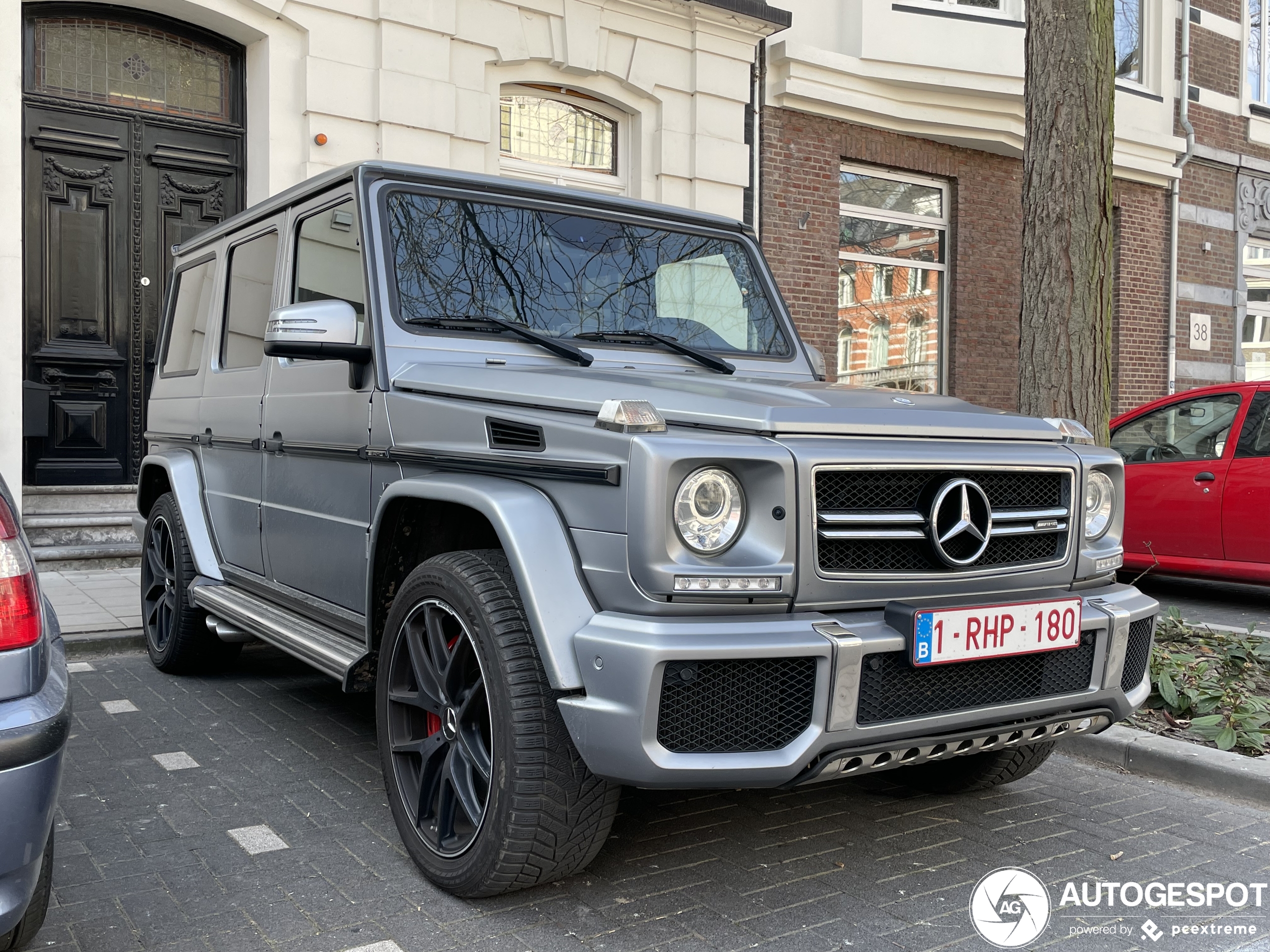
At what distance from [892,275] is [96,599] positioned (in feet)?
30.4

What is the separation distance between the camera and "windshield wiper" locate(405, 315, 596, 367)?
11.8ft

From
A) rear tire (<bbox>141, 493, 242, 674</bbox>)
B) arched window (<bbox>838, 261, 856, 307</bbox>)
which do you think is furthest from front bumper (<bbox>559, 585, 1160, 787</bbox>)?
arched window (<bbox>838, 261, 856, 307</bbox>)

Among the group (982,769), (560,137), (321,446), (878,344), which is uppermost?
(560,137)

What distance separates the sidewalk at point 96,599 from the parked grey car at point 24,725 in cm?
406

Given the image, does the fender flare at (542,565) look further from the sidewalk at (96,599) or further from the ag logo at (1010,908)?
the sidewalk at (96,599)

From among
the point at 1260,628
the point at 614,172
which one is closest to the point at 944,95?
the point at 614,172

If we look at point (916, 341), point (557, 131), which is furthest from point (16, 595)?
point (916, 341)

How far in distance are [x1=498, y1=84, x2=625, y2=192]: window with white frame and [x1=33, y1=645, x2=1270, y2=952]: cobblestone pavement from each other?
731 cm

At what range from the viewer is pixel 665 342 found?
395 centimetres

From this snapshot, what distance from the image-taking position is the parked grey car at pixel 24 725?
208 cm

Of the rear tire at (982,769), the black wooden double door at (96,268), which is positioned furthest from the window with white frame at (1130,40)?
the rear tire at (982,769)

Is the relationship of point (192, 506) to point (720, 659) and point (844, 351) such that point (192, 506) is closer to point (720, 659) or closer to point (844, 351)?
point (720, 659)

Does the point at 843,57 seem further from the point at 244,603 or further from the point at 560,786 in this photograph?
the point at 560,786

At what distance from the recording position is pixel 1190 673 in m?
5.00
